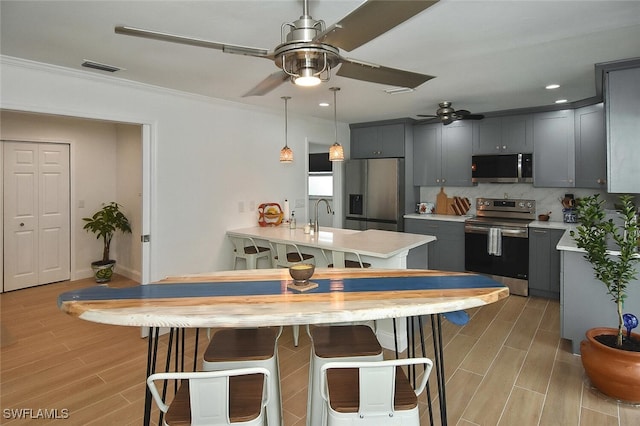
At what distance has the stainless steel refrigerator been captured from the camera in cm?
561

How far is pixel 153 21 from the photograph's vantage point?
2.15 m

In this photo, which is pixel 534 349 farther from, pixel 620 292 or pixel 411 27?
pixel 411 27

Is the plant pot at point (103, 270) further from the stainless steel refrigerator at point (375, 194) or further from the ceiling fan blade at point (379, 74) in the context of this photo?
the ceiling fan blade at point (379, 74)

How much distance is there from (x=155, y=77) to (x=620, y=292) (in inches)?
160

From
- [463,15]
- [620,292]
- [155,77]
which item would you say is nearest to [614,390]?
[620,292]

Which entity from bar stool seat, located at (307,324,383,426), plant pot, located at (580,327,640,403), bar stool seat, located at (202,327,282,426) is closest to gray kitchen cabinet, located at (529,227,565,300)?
plant pot, located at (580,327,640,403)

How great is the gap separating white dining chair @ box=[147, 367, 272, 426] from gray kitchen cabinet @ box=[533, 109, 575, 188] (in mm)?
4718

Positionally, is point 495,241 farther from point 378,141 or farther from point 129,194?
point 129,194

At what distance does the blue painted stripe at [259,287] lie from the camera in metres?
1.59

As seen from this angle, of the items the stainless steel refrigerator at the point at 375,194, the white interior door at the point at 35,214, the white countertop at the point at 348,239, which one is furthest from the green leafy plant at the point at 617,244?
the white interior door at the point at 35,214

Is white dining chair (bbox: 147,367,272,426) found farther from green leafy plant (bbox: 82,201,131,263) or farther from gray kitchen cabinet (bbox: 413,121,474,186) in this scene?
gray kitchen cabinet (bbox: 413,121,474,186)

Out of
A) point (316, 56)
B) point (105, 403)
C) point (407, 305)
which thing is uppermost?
point (316, 56)

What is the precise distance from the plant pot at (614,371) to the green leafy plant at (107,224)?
5.76 meters

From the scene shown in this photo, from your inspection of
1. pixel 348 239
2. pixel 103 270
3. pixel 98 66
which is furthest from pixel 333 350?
pixel 103 270
